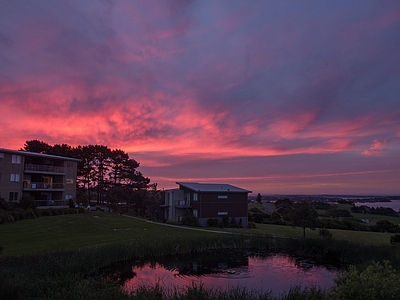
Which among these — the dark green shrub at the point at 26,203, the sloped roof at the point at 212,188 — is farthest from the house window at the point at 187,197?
the dark green shrub at the point at 26,203

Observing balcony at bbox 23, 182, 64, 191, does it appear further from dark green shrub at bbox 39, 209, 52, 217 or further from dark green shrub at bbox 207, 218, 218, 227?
dark green shrub at bbox 207, 218, 218, 227

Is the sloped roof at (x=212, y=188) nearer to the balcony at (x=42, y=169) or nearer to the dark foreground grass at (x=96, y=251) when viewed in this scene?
the dark foreground grass at (x=96, y=251)

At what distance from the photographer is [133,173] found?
67250 millimetres

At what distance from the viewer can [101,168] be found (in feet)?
216

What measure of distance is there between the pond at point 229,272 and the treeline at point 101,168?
132 ft

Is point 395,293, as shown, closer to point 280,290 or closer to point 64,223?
point 280,290

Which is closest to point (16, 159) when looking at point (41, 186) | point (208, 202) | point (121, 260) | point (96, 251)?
point (41, 186)

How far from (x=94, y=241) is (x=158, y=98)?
12.6 meters

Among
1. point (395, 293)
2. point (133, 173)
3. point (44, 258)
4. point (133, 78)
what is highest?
point (133, 78)

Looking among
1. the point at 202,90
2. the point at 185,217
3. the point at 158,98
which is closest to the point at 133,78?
the point at 158,98

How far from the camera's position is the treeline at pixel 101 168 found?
64188 millimetres

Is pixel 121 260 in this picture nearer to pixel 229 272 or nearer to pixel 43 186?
pixel 229 272

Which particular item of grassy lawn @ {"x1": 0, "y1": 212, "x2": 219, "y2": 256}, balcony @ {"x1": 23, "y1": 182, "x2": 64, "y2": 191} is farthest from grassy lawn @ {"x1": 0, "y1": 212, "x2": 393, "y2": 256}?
balcony @ {"x1": 23, "y1": 182, "x2": 64, "y2": 191}

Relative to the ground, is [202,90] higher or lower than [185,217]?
higher
